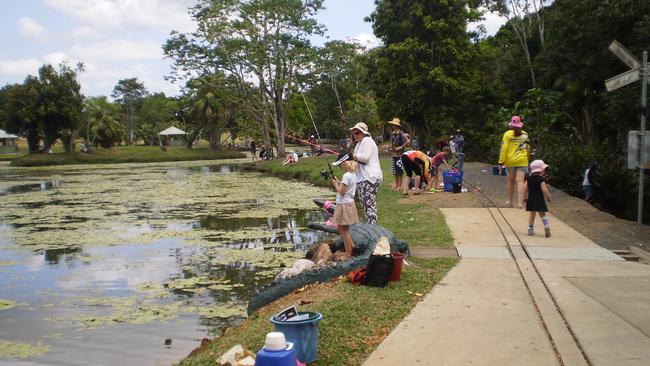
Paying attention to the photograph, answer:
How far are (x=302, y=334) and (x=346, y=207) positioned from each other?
3493mm

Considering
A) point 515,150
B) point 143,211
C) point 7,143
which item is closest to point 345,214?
point 515,150

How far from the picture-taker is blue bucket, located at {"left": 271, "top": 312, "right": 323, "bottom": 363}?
4.09m

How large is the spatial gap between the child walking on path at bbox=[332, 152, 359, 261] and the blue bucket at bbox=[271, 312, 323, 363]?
3.33 metres

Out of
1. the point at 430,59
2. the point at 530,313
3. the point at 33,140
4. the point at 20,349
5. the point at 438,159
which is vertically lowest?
the point at 20,349

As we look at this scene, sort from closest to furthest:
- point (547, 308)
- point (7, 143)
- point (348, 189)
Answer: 1. point (547, 308)
2. point (348, 189)
3. point (7, 143)

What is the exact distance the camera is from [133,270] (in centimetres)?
933

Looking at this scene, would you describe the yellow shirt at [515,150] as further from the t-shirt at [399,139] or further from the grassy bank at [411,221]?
the t-shirt at [399,139]

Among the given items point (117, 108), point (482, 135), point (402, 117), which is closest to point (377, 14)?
point (402, 117)

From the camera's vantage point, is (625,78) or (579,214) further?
(579,214)

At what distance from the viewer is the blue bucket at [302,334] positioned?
4094mm

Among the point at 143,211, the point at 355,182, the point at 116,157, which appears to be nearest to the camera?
the point at 355,182

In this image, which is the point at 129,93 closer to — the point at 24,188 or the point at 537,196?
the point at 24,188

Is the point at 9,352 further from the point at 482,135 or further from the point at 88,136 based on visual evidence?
the point at 88,136

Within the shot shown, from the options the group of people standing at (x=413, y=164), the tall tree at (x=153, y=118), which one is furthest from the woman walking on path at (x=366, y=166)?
the tall tree at (x=153, y=118)
